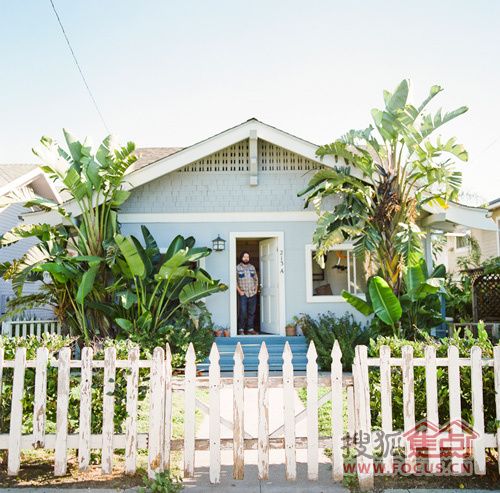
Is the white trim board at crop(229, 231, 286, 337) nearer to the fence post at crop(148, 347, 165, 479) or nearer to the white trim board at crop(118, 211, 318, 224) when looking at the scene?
the white trim board at crop(118, 211, 318, 224)

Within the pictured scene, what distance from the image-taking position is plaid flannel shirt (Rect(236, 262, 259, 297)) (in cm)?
1206

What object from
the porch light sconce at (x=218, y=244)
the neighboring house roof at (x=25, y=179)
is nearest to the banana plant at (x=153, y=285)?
the porch light sconce at (x=218, y=244)

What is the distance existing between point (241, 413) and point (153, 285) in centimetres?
637

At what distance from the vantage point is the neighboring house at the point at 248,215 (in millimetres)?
11477

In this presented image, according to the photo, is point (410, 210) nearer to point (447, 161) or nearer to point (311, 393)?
point (447, 161)

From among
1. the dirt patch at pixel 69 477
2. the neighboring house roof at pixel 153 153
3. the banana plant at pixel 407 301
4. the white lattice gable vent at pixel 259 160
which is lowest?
the dirt patch at pixel 69 477

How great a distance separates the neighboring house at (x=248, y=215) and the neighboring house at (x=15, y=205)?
5690 mm

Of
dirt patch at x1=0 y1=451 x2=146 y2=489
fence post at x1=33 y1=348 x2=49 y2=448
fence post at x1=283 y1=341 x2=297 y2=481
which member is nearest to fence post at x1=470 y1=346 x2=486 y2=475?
fence post at x1=283 y1=341 x2=297 y2=481

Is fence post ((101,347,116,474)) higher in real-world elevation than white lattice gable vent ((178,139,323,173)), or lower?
lower

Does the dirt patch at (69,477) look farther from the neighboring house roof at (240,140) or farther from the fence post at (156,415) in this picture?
the neighboring house roof at (240,140)

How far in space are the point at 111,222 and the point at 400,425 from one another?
7442 millimetres

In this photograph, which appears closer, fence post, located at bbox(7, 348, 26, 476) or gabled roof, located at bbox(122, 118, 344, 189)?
fence post, located at bbox(7, 348, 26, 476)

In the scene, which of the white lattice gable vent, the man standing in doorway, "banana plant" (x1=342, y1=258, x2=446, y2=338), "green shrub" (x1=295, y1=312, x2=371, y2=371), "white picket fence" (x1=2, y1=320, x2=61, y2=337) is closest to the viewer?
"banana plant" (x1=342, y1=258, x2=446, y2=338)

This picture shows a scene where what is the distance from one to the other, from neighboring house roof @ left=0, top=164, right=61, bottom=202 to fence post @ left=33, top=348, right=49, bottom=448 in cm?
1112
